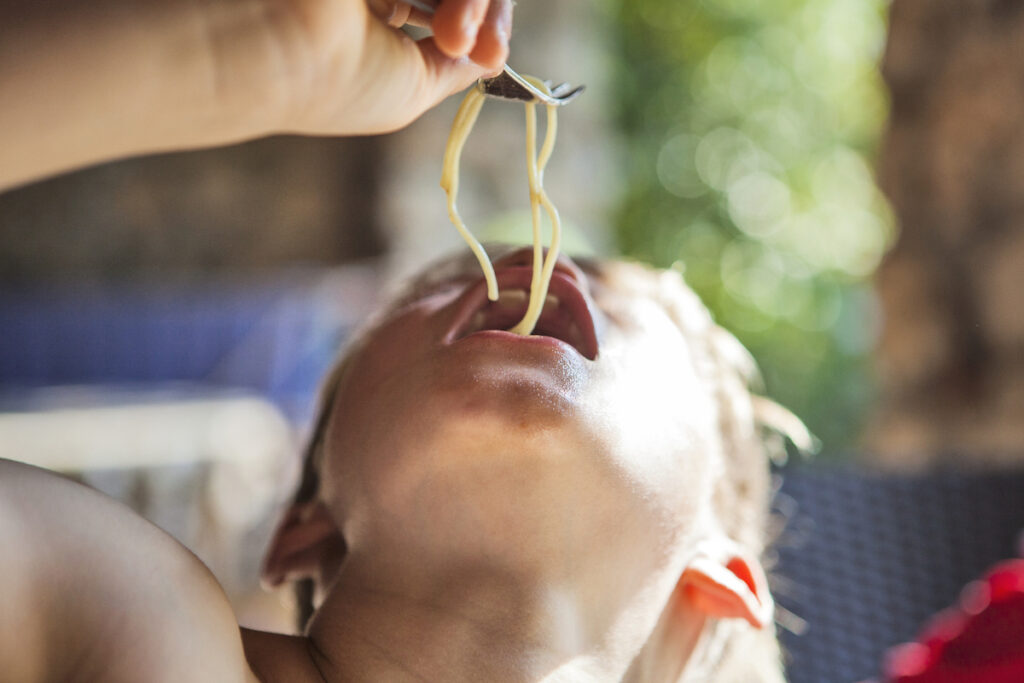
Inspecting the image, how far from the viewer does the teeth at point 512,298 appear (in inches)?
41.1

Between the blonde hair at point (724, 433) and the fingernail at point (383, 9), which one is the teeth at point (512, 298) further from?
the fingernail at point (383, 9)

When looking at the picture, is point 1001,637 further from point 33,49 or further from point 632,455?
point 33,49

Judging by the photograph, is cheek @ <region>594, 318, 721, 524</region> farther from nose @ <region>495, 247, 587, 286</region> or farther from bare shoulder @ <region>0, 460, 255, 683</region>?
bare shoulder @ <region>0, 460, 255, 683</region>

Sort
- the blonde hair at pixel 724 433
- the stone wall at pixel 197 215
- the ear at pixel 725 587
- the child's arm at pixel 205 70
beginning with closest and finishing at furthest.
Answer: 1. the child's arm at pixel 205 70
2. the ear at pixel 725 587
3. the blonde hair at pixel 724 433
4. the stone wall at pixel 197 215

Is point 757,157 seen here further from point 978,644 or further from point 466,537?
point 466,537

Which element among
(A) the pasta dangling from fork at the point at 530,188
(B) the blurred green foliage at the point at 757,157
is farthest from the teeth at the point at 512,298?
(B) the blurred green foliage at the point at 757,157

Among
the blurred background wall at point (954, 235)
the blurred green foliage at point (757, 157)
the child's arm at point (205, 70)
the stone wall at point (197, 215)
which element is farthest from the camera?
the blurred green foliage at point (757, 157)

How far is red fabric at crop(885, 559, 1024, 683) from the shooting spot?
1269 millimetres

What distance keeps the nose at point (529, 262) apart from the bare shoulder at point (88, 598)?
481 millimetres

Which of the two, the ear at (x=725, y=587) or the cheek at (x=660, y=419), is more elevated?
the cheek at (x=660, y=419)

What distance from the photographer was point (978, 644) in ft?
4.44

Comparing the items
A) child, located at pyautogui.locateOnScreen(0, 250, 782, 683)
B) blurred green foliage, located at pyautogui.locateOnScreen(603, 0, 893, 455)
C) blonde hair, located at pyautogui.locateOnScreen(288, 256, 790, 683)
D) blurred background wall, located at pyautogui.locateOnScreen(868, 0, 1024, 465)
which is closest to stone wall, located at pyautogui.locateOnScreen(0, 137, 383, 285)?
blurred background wall, located at pyautogui.locateOnScreen(868, 0, 1024, 465)

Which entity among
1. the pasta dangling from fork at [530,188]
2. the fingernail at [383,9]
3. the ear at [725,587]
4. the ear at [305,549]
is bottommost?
the ear at [305,549]

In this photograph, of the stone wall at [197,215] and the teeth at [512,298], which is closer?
the teeth at [512,298]
